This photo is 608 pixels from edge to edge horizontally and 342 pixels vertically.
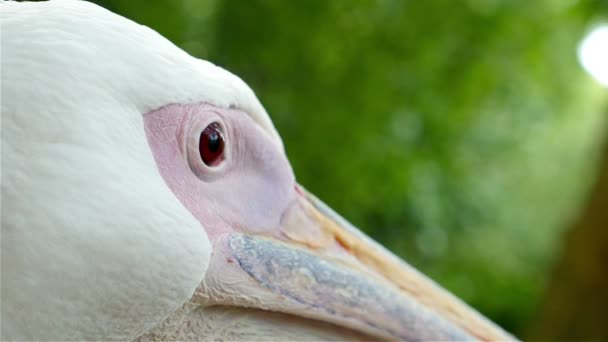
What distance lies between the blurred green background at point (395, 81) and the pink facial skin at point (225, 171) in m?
2.17

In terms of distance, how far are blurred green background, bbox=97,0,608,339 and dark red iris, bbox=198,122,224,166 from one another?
2244mm

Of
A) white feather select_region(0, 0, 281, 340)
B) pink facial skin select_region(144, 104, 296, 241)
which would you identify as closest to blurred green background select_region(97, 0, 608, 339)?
pink facial skin select_region(144, 104, 296, 241)

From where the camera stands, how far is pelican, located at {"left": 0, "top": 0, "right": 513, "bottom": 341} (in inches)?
45.2

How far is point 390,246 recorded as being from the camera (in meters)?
6.87

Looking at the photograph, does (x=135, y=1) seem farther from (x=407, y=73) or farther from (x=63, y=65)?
(x=63, y=65)

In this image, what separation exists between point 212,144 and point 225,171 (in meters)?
0.06

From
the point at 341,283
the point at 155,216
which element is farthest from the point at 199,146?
the point at 341,283

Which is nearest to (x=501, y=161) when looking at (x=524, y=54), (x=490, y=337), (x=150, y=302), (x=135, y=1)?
(x=524, y=54)

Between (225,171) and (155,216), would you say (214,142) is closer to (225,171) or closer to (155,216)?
(225,171)

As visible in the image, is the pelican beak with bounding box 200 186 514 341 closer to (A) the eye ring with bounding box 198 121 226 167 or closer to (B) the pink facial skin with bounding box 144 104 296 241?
(B) the pink facial skin with bounding box 144 104 296 241

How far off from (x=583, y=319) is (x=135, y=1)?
3289 mm

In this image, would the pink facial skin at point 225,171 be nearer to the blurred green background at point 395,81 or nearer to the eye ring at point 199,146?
the eye ring at point 199,146

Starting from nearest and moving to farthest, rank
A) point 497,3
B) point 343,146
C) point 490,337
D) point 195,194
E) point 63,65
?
1. point 63,65
2. point 195,194
3. point 490,337
4. point 343,146
5. point 497,3

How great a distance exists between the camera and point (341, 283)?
5.02 ft
